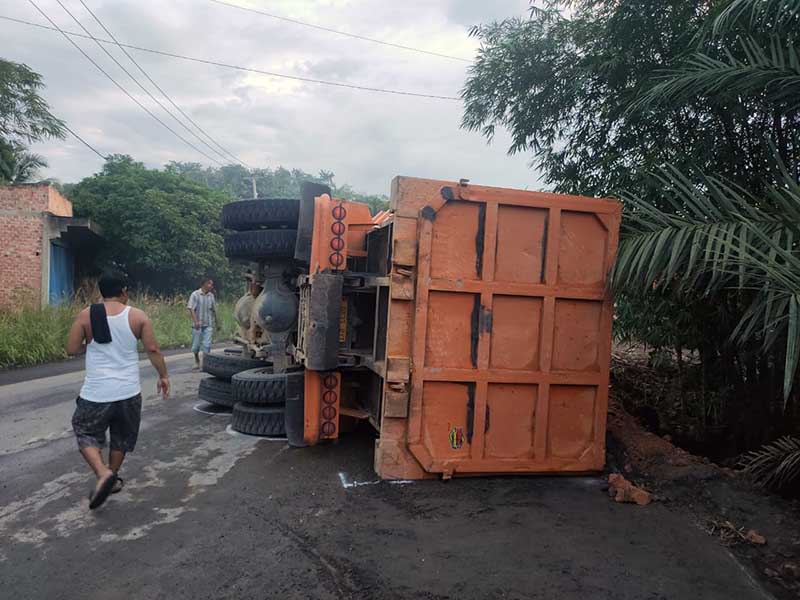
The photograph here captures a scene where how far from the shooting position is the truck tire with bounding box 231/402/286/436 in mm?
5418

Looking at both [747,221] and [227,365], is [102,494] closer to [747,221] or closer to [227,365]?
[227,365]

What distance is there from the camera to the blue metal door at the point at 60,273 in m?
16.1

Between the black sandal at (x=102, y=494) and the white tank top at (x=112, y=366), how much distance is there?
0.56 metres

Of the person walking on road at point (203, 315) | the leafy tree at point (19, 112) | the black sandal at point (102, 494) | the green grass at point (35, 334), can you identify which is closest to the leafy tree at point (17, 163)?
the leafy tree at point (19, 112)

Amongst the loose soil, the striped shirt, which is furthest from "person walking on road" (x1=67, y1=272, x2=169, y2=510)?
the striped shirt

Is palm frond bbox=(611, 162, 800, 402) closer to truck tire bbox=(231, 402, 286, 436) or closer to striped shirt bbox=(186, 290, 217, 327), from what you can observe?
truck tire bbox=(231, 402, 286, 436)

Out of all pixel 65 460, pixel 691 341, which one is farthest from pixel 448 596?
pixel 65 460

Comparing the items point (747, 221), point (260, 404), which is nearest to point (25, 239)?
point (260, 404)

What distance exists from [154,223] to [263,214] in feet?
55.7

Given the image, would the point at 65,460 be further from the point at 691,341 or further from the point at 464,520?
the point at 691,341

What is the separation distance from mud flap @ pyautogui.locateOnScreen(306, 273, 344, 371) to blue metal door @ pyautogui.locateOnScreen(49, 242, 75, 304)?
41.4 feet

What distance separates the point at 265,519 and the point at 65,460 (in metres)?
2.33

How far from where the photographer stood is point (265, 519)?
3480 millimetres

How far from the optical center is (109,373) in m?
3.92
